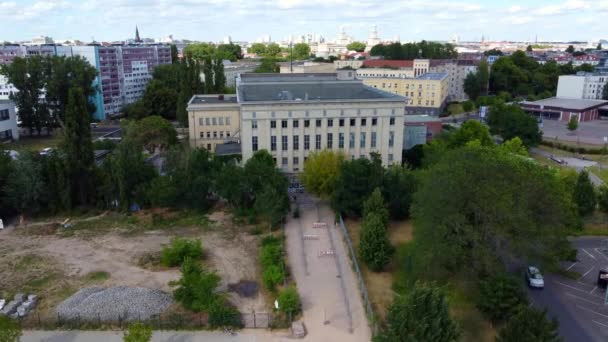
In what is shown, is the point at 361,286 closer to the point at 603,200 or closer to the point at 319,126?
the point at 319,126

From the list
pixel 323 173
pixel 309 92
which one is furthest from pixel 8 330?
pixel 309 92

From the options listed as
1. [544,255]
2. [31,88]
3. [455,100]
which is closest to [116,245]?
[544,255]

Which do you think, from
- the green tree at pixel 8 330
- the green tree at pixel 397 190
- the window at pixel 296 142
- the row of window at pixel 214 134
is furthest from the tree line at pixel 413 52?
the green tree at pixel 8 330

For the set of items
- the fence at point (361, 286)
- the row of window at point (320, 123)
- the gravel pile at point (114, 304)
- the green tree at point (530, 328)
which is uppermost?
the row of window at point (320, 123)

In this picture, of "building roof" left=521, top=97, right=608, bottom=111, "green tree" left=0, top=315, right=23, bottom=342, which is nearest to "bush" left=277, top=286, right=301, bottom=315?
"green tree" left=0, top=315, right=23, bottom=342

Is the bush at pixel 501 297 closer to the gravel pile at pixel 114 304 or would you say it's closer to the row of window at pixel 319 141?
the gravel pile at pixel 114 304

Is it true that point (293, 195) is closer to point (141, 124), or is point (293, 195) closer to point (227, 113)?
point (227, 113)

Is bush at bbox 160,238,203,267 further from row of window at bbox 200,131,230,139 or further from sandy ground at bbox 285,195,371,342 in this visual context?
row of window at bbox 200,131,230,139
